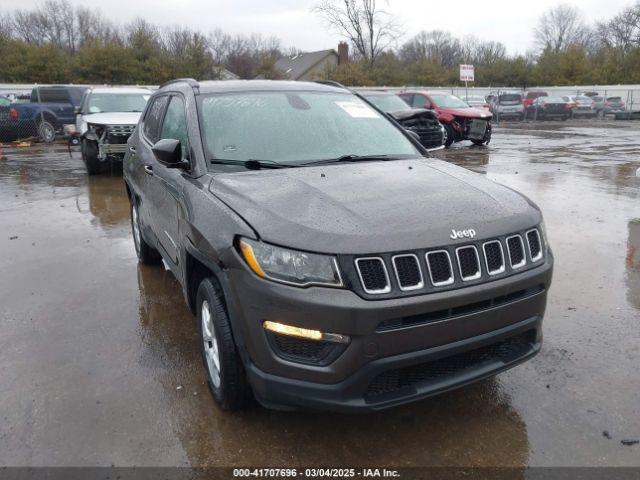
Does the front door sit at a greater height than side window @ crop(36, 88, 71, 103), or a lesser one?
lesser

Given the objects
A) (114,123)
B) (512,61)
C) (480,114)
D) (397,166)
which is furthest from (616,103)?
(397,166)

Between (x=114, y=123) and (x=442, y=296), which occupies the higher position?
(x=114, y=123)

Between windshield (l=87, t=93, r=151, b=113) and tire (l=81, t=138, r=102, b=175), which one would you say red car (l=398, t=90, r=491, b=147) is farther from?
tire (l=81, t=138, r=102, b=175)

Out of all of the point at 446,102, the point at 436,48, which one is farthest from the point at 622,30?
the point at 446,102

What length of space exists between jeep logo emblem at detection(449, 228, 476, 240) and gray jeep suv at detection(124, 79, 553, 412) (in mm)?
15

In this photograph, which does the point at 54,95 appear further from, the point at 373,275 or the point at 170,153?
the point at 373,275

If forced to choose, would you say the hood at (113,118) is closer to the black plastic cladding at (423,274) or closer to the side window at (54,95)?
the side window at (54,95)

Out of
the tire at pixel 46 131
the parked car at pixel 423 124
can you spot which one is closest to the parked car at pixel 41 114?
the tire at pixel 46 131

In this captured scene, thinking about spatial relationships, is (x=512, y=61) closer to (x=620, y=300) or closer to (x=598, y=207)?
(x=598, y=207)

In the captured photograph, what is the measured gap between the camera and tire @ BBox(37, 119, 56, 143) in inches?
702

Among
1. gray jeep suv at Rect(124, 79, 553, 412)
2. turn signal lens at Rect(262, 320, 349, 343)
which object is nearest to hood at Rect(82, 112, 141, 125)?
gray jeep suv at Rect(124, 79, 553, 412)

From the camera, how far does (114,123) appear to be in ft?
33.5

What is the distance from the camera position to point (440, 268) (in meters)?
2.37

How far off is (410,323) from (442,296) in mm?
183
